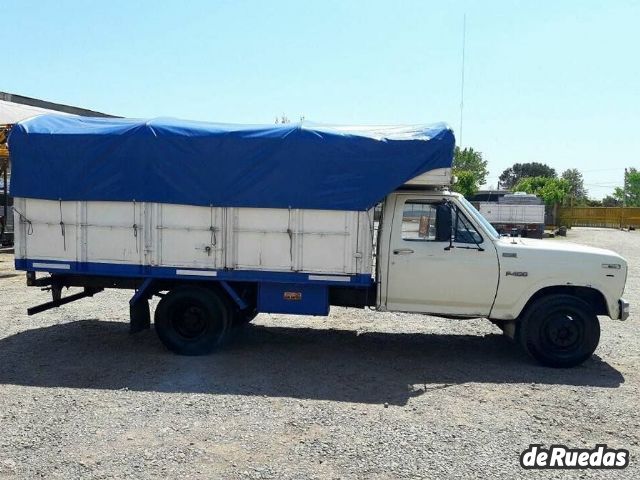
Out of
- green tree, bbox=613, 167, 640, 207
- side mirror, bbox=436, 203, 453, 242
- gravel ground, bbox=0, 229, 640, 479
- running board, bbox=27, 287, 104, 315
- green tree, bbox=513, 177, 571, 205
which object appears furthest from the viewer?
green tree, bbox=613, 167, 640, 207

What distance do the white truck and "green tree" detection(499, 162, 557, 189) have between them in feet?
352

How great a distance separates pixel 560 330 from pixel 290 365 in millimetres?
3421

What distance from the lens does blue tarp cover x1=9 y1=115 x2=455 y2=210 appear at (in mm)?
7254

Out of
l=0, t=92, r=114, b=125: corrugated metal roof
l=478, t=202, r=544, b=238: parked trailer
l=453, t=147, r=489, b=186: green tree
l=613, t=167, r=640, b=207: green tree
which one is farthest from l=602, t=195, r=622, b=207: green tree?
l=0, t=92, r=114, b=125: corrugated metal roof

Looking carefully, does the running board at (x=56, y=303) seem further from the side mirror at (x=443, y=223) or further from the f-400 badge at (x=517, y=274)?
the f-400 badge at (x=517, y=274)

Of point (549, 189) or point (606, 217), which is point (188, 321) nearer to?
point (549, 189)

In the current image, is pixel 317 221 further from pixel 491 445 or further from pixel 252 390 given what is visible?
pixel 491 445

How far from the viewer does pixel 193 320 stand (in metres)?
7.80

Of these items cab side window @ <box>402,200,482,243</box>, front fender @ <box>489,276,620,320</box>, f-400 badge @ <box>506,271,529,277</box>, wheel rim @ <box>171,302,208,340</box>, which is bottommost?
wheel rim @ <box>171,302,208,340</box>

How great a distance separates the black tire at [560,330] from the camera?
7.30m

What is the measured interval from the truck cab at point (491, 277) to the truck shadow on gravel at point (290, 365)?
22.1 inches

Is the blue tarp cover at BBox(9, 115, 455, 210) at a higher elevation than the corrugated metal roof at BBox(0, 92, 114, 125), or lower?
lower

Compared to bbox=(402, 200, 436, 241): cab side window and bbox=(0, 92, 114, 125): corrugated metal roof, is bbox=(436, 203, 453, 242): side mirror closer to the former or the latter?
bbox=(402, 200, 436, 241): cab side window

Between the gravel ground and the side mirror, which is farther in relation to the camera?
the side mirror
